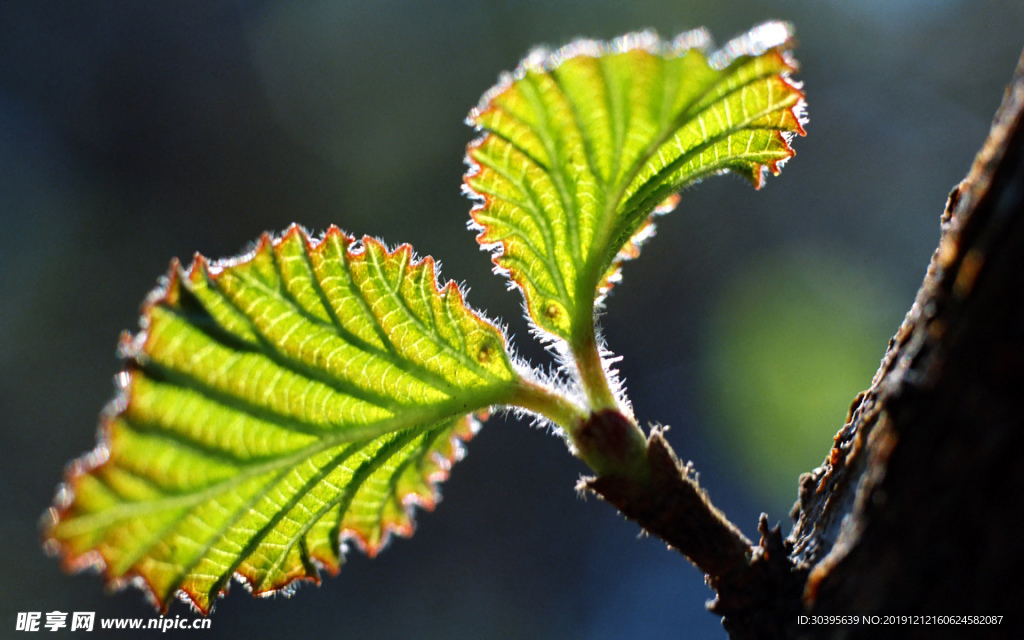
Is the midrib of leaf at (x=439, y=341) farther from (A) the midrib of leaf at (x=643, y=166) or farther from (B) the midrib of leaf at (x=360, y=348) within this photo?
(A) the midrib of leaf at (x=643, y=166)

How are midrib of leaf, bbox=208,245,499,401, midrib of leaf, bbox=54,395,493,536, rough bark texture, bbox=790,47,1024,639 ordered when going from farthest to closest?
midrib of leaf, bbox=208,245,499,401, midrib of leaf, bbox=54,395,493,536, rough bark texture, bbox=790,47,1024,639

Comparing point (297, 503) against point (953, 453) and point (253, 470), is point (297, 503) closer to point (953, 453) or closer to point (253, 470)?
point (253, 470)

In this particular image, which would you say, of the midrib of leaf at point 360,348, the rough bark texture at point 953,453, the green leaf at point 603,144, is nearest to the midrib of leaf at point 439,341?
the midrib of leaf at point 360,348

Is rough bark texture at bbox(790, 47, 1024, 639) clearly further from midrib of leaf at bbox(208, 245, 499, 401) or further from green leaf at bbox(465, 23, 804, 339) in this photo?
midrib of leaf at bbox(208, 245, 499, 401)

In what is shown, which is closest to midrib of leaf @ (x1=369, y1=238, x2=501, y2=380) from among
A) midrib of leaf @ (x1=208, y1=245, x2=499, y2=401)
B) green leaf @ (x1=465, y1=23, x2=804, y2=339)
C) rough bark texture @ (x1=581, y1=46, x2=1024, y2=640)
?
midrib of leaf @ (x1=208, y1=245, x2=499, y2=401)

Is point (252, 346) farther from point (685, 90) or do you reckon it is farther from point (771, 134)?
point (771, 134)

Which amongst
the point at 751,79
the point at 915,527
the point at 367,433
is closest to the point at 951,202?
the point at 751,79
